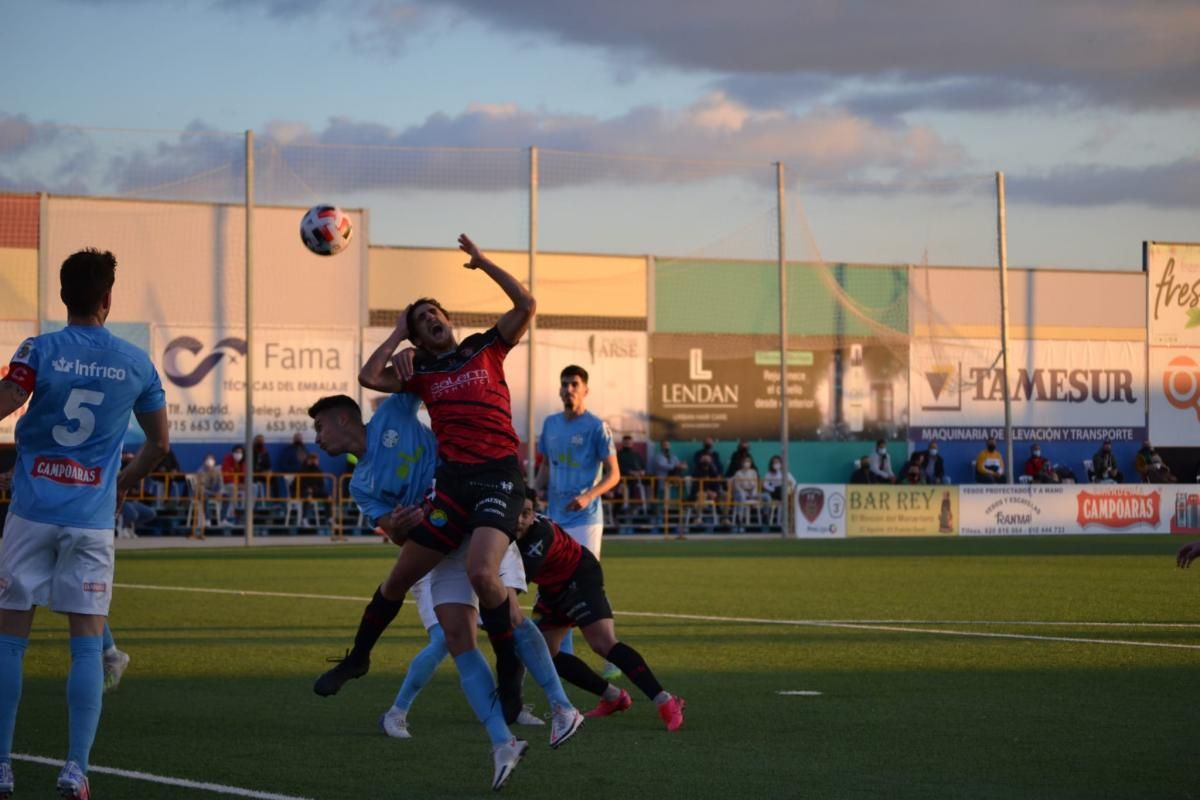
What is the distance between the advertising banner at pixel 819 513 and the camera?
34.8 metres

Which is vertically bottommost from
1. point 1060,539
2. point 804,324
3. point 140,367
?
point 1060,539

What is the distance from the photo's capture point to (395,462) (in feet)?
27.5

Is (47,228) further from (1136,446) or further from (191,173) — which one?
(1136,446)

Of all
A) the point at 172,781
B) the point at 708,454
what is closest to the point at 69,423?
the point at 172,781

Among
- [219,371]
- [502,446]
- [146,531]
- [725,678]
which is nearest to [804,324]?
[219,371]

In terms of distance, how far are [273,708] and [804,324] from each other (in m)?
33.0

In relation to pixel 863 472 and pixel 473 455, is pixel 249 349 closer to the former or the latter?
pixel 863 472

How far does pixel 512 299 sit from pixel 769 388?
116 ft

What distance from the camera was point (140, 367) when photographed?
6.66 m

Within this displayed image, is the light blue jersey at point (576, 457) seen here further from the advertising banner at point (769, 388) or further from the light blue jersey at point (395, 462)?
the advertising banner at point (769, 388)

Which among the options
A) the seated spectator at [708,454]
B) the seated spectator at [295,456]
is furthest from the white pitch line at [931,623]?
the seated spectator at [708,454]

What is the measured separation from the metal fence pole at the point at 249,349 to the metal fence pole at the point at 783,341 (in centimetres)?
1072

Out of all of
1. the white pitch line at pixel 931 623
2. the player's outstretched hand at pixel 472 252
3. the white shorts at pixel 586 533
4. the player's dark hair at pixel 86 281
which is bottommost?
the white pitch line at pixel 931 623

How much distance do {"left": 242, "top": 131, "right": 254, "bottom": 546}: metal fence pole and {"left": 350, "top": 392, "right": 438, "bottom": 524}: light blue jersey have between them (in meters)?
23.4
